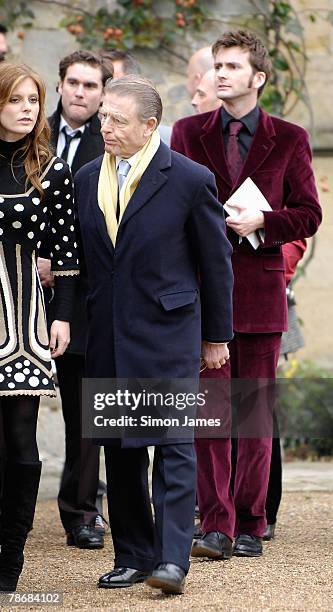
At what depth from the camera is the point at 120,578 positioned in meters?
4.61

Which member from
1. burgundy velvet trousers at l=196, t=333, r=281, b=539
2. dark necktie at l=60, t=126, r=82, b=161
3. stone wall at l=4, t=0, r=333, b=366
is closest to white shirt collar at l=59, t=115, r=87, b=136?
dark necktie at l=60, t=126, r=82, b=161

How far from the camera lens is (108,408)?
462 cm

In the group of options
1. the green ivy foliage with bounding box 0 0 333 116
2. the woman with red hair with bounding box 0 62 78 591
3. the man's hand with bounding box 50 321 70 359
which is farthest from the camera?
the green ivy foliage with bounding box 0 0 333 116

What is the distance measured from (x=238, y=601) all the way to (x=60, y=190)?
1440 millimetres

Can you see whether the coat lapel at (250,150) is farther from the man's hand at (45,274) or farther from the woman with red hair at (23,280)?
the woman with red hair at (23,280)

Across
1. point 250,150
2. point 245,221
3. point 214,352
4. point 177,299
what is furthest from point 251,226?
point 177,299

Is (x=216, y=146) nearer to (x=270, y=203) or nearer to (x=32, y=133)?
(x=270, y=203)

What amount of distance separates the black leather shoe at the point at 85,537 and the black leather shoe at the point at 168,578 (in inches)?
47.2

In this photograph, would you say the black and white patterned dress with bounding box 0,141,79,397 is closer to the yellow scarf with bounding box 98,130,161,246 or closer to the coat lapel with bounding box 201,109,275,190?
the yellow scarf with bounding box 98,130,161,246

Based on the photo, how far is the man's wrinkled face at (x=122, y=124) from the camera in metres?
→ 4.54

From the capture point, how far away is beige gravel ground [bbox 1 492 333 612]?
434 centimetres

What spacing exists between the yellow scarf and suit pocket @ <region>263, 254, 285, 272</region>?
3.15 feet

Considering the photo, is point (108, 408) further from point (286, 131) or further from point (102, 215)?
point (286, 131)

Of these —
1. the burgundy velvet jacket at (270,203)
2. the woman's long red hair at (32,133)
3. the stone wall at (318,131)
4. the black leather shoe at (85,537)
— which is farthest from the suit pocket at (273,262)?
the stone wall at (318,131)
